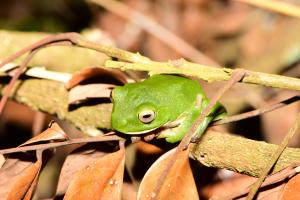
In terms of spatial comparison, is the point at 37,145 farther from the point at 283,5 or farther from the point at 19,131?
the point at 19,131

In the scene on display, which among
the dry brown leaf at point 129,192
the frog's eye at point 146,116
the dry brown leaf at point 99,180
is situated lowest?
the dry brown leaf at point 99,180

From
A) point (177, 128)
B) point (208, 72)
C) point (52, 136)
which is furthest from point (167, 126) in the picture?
point (52, 136)

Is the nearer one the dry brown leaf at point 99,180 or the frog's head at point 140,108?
the dry brown leaf at point 99,180

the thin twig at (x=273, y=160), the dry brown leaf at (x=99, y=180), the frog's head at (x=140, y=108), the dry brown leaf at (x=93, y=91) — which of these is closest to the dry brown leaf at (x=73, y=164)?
the dry brown leaf at (x=99, y=180)

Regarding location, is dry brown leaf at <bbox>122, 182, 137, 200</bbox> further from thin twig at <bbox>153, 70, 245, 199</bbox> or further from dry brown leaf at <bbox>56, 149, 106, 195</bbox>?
thin twig at <bbox>153, 70, 245, 199</bbox>

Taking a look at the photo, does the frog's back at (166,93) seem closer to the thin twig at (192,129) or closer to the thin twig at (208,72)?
the thin twig at (208,72)

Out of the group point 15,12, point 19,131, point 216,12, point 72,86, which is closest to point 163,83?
point 72,86

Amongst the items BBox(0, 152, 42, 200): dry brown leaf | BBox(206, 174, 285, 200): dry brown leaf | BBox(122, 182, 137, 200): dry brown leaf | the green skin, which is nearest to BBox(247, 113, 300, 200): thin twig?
BBox(206, 174, 285, 200): dry brown leaf
